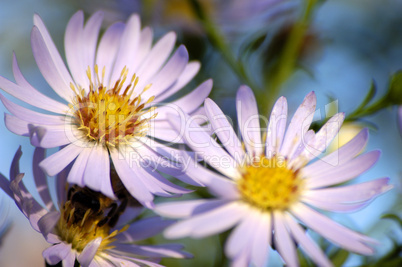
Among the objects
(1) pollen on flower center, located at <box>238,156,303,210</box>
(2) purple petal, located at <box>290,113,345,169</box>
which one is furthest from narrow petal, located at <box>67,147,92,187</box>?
(2) purple petal, located at <box>290,113,345,169</box>

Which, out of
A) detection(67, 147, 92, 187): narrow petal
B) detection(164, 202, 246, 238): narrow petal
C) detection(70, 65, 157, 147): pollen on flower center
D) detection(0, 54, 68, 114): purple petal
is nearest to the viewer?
detection(164, 202, 246, 238): narrow petal

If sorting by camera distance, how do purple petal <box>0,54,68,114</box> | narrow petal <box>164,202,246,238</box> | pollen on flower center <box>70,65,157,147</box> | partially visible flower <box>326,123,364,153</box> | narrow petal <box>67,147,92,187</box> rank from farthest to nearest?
partially visible flower <box>326,123,364,153</box> < pollen on flower center <box>70,65,157,147</box> < purple petal <box>0,54,68,114</box> < narrow petal <box>67,147,92,187</box> < narrow petal <box>164,202,246,238</box>

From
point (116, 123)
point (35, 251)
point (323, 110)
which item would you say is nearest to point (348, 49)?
point (323, 110)

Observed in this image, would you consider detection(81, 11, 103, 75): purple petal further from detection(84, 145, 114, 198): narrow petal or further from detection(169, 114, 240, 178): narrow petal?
detection(169, 114, 240, 178): narrow petal

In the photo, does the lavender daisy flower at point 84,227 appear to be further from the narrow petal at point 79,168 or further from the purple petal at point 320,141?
the purple petal at point 320,141

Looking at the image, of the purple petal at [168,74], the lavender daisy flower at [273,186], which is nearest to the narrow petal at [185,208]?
the lavender daisy flower at [273,186]

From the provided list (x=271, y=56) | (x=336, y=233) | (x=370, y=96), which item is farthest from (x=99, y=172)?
(x=271, y=56)

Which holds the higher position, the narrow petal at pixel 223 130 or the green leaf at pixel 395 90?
the green leaf at pixel 395 90

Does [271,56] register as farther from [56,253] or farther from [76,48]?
[56,253]
